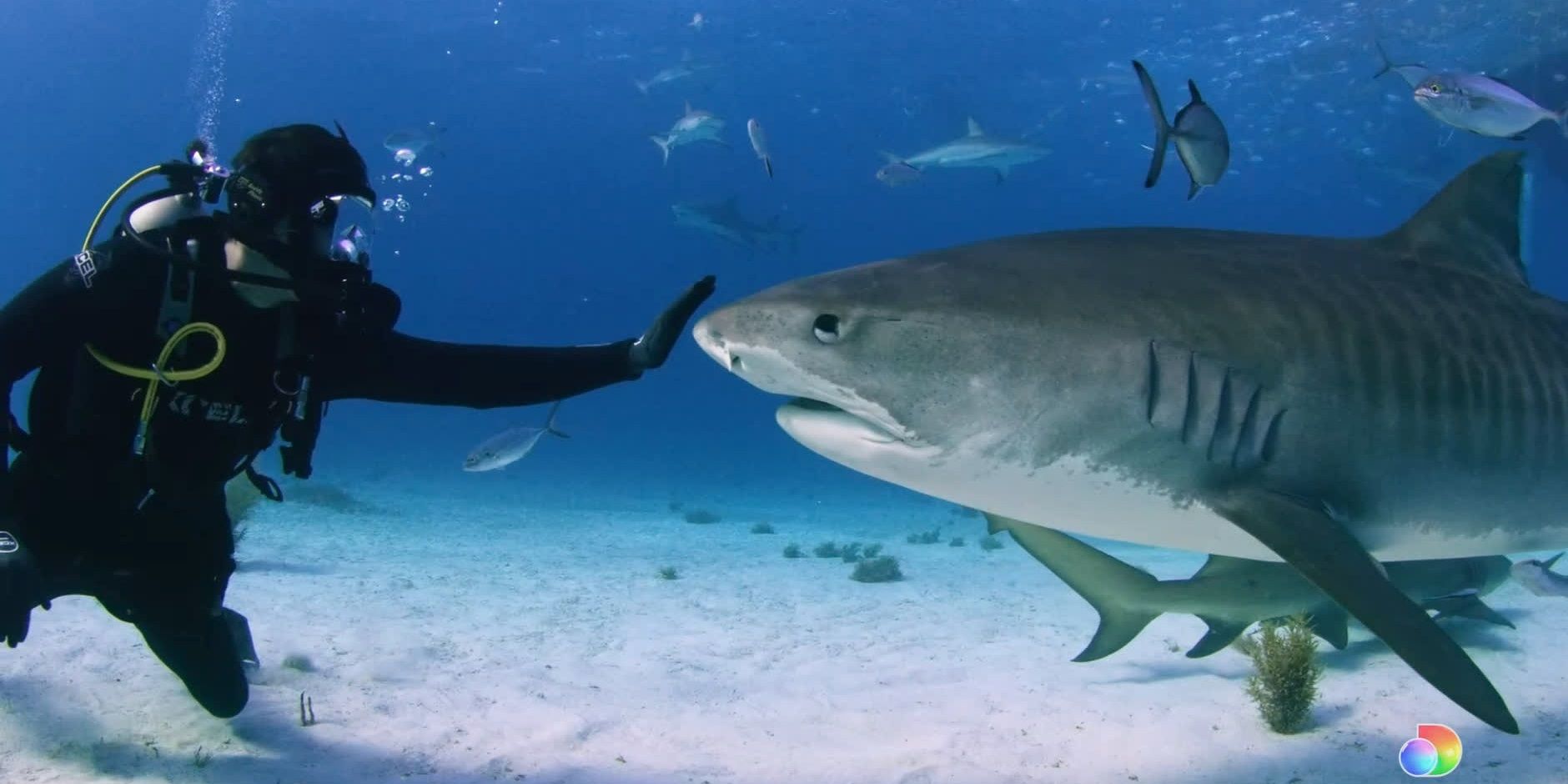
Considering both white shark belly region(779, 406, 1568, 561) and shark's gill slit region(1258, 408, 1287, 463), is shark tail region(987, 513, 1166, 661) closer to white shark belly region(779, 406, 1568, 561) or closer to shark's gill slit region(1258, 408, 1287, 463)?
white shark belly region(779, 406, 1568, 561)

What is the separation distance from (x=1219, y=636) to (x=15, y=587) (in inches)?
237

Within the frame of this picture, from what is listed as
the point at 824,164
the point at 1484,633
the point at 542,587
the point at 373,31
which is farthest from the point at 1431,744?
the point at 824,164

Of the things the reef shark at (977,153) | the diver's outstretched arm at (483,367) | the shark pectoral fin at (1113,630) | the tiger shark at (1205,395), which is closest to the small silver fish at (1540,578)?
the shark pectoral fin at (1113,630)

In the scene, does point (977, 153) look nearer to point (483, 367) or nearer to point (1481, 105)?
point (1481, 105)

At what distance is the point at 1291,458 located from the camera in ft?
8.77

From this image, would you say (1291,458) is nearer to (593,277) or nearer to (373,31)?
(373,31)

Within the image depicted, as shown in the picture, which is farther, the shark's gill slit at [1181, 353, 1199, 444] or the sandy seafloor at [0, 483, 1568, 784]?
the sandy seafloor at [0, 483, 1568, 784]

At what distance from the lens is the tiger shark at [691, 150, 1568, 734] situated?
233 cm

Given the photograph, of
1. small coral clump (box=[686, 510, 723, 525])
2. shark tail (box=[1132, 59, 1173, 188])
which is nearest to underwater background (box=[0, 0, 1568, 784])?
small coral clump (box=[686, 510, 723, 525])

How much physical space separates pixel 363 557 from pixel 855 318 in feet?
33.2

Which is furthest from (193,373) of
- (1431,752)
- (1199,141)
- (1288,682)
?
(1199,141)

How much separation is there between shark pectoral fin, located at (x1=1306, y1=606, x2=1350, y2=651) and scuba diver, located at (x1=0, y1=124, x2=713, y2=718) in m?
4.47

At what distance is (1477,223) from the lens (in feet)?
11.5

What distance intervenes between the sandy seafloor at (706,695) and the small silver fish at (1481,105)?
4.33 meters
